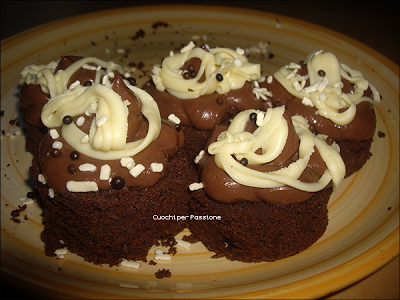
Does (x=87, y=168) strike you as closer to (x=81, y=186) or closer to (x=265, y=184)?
(x=81, y=186)

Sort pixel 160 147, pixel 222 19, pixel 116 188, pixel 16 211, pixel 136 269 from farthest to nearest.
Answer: pixel 222 19
pixel 16 211
pixel 136 269
pixel 160 147
pixel 116 188

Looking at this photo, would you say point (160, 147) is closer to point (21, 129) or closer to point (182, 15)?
point (21, 129)

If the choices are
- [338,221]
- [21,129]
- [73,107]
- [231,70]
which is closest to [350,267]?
[338,221]

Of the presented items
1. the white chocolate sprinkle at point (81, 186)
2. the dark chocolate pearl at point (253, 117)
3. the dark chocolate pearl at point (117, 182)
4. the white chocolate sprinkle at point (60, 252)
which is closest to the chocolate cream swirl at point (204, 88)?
the dark chocolate pearl at point (253, 117)

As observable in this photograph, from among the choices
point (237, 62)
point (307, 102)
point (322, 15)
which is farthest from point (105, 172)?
point (322, 15)

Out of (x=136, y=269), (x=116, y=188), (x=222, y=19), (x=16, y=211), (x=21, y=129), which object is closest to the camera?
(x=116, y=188)

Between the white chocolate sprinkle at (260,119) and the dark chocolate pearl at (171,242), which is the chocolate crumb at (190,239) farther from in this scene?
the white chocolate sprinkle at (260,119)
